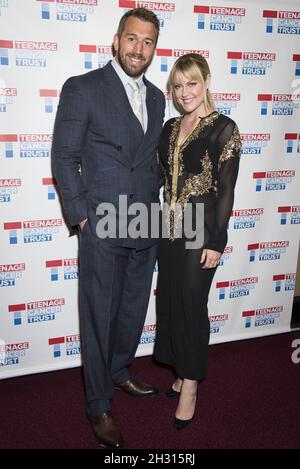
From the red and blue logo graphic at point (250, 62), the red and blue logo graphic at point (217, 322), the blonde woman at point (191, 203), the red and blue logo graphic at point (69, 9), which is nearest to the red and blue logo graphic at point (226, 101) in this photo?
the red and blue logo graphic at point (250, 62)

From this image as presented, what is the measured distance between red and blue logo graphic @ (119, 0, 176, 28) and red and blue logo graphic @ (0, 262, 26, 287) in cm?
158

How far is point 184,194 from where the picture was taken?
219 centimetres

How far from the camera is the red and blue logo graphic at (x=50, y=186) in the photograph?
260 cm

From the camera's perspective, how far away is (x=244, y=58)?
2826 millimetres

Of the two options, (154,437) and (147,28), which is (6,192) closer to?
(147,28)

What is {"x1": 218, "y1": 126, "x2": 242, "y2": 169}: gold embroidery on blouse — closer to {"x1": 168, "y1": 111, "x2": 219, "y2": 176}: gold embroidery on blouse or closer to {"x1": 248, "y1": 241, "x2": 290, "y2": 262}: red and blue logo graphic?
{"x1": 168, "y1": 111, "x2": 219, "y2": 176}: gold embroidery on blouse

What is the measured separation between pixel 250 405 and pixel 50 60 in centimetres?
220

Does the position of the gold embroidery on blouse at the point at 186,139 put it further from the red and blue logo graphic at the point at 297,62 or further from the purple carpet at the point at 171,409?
the purple carpet at the point at 171,409

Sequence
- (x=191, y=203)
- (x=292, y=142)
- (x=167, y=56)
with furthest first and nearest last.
Answer: (x=292, y=142) → (x=167, y=56) → (x=191, y=203)

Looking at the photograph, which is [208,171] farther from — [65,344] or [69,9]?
[65,344]

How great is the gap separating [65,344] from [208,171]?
4.96 feet

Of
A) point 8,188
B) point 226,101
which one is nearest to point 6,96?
point 8,188

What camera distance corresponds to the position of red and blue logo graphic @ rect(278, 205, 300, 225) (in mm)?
3187

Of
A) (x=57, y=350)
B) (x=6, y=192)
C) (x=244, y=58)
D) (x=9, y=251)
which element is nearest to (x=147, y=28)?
(x=244, y=58)
